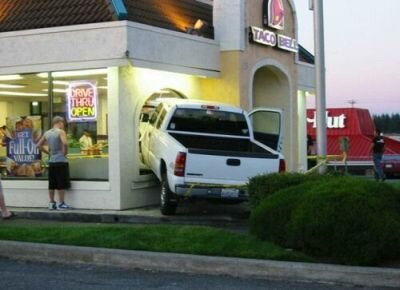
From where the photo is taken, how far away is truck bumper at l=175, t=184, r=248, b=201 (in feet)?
40.0

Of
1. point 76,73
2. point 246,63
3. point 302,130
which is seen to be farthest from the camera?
point 302,130

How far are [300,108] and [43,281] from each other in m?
15.4

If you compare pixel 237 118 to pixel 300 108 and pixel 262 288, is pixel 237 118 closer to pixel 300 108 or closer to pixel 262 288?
pixel 262 288

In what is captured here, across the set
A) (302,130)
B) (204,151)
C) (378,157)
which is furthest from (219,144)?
(378,157)

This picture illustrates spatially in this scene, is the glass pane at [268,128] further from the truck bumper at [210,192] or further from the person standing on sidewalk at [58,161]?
the person standing on sidewalk at [58,161]

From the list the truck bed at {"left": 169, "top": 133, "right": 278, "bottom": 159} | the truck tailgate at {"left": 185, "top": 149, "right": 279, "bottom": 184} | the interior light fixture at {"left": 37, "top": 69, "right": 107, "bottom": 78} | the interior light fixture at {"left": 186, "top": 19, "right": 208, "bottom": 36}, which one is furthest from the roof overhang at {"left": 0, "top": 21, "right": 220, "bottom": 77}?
the truck tailgate at {"left": 185, "top": 149, "right": 279, "bottom": 184}

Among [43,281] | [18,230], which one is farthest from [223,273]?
→ [18,230]

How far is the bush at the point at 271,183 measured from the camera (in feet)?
32.8

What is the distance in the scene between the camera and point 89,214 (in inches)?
520

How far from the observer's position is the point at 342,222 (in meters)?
8.05

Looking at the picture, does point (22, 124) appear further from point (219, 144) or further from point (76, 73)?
point (219, 144)

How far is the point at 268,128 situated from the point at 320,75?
7.68ft

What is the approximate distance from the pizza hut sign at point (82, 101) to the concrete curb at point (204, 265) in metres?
5.20

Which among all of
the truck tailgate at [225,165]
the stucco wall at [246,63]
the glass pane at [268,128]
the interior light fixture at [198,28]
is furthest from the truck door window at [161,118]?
the stucco wall at [246,63]
